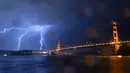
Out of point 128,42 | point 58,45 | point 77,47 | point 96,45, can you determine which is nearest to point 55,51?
point 58,45

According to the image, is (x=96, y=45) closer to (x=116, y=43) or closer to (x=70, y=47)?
(x=116, y=43)

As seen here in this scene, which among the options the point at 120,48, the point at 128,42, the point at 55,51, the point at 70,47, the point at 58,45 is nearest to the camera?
the point at 128,42

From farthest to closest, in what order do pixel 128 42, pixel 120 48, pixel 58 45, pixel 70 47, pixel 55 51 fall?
pixel 58 45
pixel 55 51
pixel 70 47
pixel 120 48
pixel 128 42

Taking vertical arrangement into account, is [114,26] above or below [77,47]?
above

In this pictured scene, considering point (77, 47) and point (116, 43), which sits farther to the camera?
point (77, 47)

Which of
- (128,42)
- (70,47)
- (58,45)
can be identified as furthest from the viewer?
(58,45)

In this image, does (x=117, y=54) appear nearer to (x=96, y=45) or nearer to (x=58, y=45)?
(x=96, y=45)

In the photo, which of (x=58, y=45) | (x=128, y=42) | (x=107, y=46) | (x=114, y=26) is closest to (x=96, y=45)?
(x=107, y=46)

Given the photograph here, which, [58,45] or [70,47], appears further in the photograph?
[58,45]

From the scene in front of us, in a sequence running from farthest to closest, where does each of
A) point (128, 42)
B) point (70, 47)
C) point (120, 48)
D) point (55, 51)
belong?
point (55, 51) < point (70, 47) < point (120, 48) < point (128, 42)
